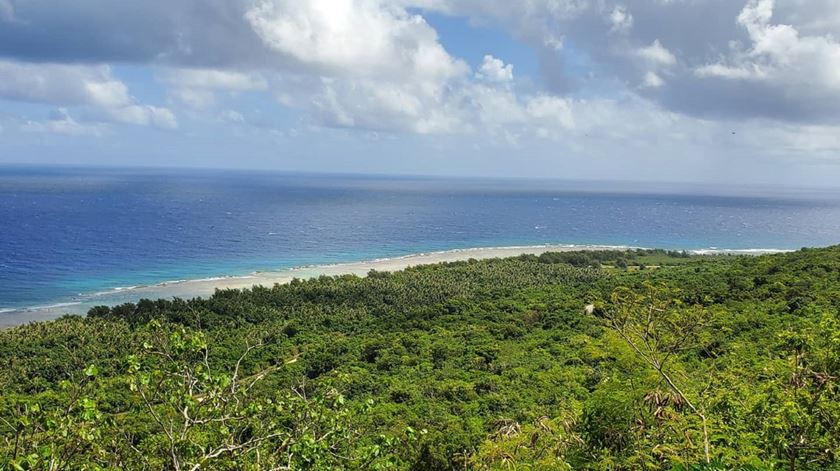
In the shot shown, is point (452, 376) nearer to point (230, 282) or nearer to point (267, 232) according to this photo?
point (230, 282)

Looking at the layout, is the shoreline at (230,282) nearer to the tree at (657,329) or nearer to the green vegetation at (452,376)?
the green vegetation at (452,376)

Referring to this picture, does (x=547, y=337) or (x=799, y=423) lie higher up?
(x=799, y=423)

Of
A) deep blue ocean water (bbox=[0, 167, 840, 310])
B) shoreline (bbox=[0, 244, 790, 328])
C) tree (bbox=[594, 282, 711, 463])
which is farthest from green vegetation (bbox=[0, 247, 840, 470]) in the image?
deep blue ocean water (bbox=[0, 167, 840, 310])

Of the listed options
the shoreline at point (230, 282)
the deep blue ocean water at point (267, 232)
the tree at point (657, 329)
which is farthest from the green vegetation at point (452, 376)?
the deep blue ocean water at point (267, 232)

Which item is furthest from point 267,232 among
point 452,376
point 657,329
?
point 657,329

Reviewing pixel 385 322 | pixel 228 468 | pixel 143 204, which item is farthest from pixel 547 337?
pixel 143 204

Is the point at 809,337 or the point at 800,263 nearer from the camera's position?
the point at 809,337

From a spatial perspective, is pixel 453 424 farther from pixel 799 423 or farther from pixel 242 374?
pixel 242 374

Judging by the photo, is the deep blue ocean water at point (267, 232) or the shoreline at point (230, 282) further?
the deep blue ocean water at point (267, 232)
